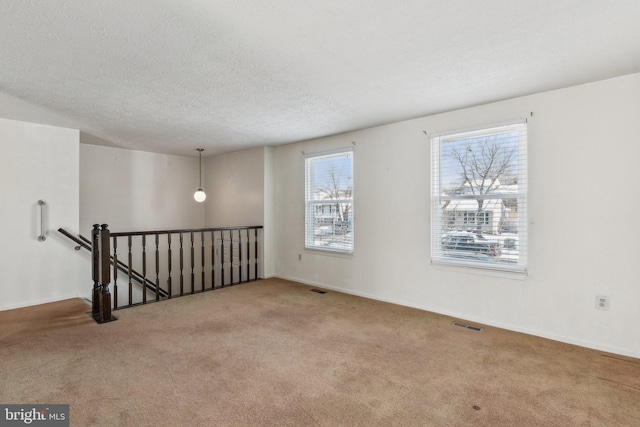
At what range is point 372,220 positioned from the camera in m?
4.32

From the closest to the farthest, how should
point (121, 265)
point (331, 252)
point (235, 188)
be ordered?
1. point (331, 252)
2. point (121, 265)
3. point (235, 188)

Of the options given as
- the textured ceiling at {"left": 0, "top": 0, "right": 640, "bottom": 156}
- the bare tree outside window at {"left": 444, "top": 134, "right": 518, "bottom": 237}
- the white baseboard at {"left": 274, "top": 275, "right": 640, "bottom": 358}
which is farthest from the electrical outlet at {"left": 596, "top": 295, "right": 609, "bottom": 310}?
the textured ceiling at {"left": 0, "top": 0, "right": 640, "bottom": 156}

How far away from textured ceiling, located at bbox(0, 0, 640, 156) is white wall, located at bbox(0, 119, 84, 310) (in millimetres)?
484

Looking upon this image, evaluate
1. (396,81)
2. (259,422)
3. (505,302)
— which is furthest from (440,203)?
(259,422)

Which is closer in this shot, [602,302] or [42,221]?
[602,302]

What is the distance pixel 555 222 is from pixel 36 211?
19.4 feet

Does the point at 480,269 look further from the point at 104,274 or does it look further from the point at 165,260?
the point at 165,260

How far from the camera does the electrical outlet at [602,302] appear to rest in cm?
275

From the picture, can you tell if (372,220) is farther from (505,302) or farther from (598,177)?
(598,177)

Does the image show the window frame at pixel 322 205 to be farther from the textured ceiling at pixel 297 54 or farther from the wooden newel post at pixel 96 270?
the wooden newel post at pixel 96 270

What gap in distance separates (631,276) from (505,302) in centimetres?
100

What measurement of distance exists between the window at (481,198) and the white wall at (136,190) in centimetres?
495

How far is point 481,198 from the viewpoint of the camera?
11.1 ft

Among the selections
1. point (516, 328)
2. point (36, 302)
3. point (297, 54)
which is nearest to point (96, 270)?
point (36, 302)
